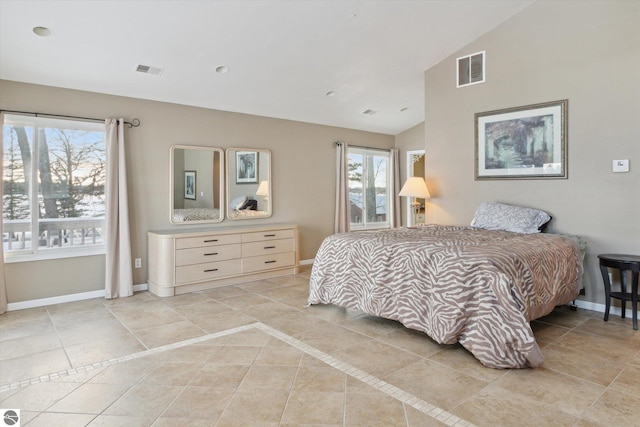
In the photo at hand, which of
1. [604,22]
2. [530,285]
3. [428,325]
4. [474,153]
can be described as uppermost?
[604,22]

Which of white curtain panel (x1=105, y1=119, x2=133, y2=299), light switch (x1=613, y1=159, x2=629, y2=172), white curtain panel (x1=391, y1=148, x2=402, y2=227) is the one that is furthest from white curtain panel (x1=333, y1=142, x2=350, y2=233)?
light switch (x1=613, y1=159, x2=629, y2=172)

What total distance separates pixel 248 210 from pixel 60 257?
2.34 meters

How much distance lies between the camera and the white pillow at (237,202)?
5.47 metres

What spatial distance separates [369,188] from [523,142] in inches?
129

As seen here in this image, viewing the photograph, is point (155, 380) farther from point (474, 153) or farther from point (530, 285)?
point (474, 153)

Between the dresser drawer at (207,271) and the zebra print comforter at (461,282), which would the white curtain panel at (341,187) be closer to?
the dresser drawer at (207,271)

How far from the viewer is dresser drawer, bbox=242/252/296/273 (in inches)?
201

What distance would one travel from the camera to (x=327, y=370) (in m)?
2.49

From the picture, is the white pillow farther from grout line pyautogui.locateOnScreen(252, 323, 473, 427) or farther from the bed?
grout line pyautogui.locateOnScreen(252, 323, 473, 427)

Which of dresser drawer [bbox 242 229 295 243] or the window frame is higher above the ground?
the window frame

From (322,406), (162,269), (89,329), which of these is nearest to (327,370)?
(322,406)

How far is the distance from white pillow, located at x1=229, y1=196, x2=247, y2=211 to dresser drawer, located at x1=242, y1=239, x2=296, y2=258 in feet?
2.23

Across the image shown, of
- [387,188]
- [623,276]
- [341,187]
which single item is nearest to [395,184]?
[387,188]

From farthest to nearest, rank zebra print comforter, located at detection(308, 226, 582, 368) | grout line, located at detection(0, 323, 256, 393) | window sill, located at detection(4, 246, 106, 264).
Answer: window sill, located at detection(4, 246, 106, 264) → zebra print comforter, located at detection(308, 226, 582, 368) → grout line, located at detection(0, 323, 256, 393)
